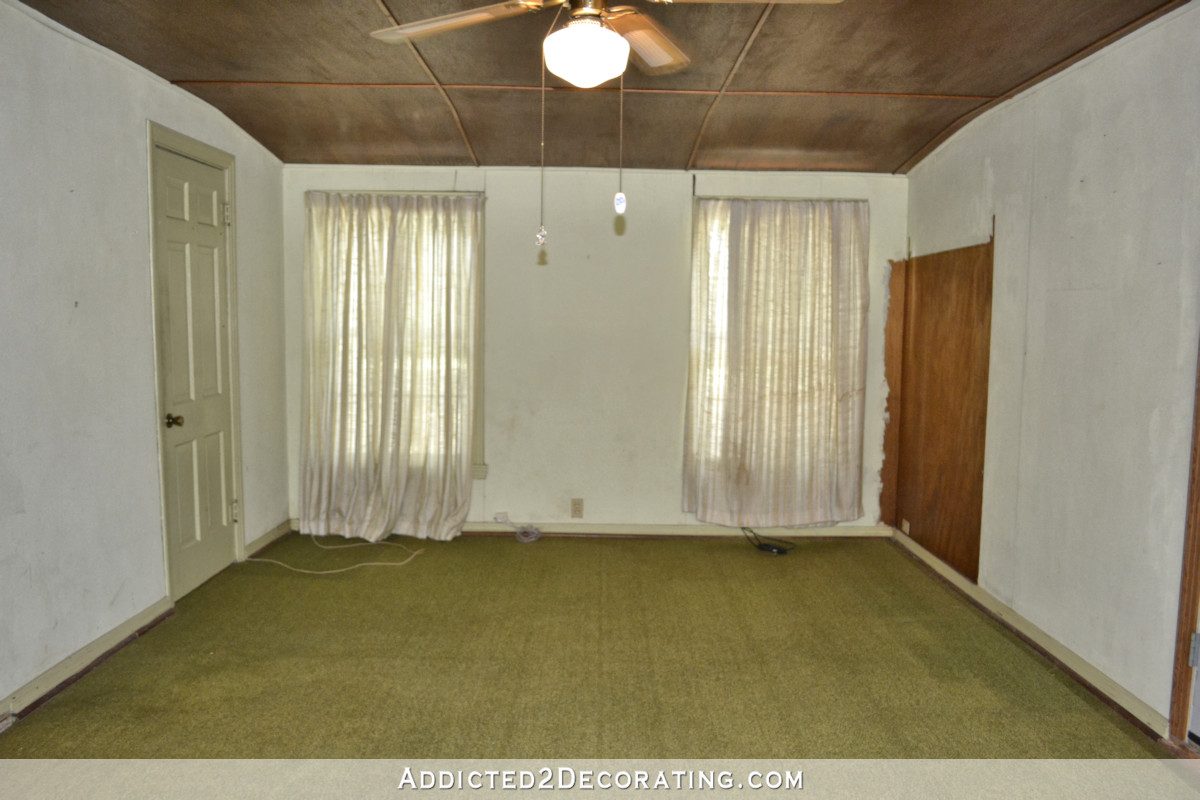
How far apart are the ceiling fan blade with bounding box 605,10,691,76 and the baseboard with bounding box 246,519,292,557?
3.60 m

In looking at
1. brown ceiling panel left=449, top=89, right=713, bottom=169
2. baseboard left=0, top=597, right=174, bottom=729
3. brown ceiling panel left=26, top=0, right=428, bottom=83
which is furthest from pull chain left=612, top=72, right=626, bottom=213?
baseboard left=0, top=597, right=174, bottom=729

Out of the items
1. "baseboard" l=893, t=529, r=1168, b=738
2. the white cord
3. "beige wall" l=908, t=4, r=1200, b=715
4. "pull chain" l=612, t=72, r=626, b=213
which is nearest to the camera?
"beige wall" l=908, t=4, r=1200, b=715

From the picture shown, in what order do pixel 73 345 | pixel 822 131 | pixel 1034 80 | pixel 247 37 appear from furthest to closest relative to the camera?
pixel 822 131 < pixel 1034 80 < pixel 247 37 < pixel 73 345

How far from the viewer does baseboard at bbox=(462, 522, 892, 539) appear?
201 inches

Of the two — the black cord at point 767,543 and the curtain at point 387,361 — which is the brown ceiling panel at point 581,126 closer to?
the curtain at point 387,361

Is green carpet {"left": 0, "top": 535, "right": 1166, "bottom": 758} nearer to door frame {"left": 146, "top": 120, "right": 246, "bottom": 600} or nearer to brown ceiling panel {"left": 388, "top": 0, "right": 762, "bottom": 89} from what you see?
door frame {"left": 146, "top": 120, "right": 246, "bottom": 600}

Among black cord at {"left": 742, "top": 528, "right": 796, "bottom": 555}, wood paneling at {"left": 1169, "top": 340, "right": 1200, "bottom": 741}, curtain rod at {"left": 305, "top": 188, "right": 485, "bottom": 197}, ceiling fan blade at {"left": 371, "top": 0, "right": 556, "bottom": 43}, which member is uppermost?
curtain rod at {"left": 305, "top": 188, "right": 485, "bottom": 197}

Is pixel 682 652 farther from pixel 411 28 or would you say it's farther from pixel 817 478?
pixel 411 28

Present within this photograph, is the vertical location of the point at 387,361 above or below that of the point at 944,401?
above

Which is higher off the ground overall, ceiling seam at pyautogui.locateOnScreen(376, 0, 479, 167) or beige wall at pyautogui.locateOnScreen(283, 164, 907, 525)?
ceiling seam at pyautogui.locateOnScreen(376, 0, 479, 167)

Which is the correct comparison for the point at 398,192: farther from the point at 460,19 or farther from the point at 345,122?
the point at 460,19

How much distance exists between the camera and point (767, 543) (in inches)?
192

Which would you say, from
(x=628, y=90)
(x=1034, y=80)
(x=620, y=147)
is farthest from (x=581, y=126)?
(x=1034, y=80)

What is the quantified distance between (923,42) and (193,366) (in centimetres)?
377
